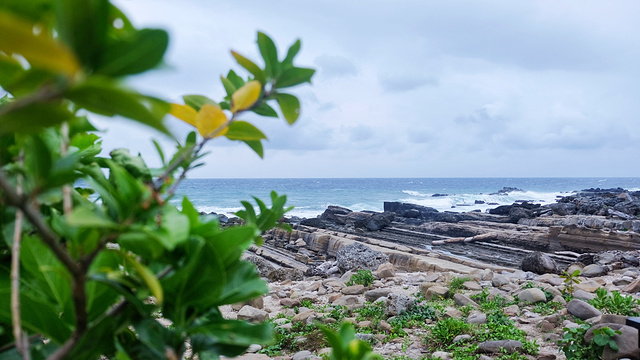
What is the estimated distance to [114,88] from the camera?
34 centimetres

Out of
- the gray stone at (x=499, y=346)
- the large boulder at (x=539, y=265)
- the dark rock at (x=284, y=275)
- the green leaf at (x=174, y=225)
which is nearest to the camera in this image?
the green leaf at (x=174, y=225)

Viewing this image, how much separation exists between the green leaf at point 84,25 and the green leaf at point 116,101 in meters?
0.04

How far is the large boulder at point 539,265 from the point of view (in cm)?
914

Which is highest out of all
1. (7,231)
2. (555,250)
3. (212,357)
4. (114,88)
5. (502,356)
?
(114,88)

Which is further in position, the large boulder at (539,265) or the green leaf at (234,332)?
the large boulder at (539,265)

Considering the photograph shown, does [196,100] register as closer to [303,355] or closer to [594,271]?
[303,355]

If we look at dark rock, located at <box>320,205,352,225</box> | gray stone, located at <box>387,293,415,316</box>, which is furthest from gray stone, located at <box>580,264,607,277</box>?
dark rock, located at <box>320,205,352,225</box>

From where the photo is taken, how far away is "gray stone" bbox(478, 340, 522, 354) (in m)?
3.80

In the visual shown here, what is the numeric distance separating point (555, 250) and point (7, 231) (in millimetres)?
15854

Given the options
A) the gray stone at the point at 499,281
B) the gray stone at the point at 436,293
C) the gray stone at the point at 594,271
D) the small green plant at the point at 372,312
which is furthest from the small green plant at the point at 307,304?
the gray stone at the point at 594,271

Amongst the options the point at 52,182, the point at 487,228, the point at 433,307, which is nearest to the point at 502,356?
the point at 433,307

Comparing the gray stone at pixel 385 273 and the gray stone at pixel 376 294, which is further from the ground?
the gray stone at pixel 376 294

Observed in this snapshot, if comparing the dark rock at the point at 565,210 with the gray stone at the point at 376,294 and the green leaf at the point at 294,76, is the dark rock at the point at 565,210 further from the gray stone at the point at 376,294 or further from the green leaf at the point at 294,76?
the green leaf at the point at 294,76

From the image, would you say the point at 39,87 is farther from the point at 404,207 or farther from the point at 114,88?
the point at 404,207
